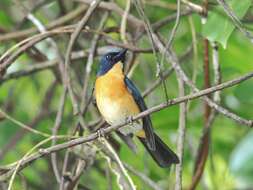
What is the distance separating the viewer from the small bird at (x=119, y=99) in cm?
386

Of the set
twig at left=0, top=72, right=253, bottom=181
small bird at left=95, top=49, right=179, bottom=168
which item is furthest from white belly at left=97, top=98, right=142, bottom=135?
twig at left=0, top=72, right=253, bottom=181

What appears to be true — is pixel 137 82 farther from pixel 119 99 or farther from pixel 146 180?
pixel 146 180

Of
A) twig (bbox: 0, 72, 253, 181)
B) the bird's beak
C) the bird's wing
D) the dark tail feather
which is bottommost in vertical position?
twig (bbox: 0, 72, 253, 181)

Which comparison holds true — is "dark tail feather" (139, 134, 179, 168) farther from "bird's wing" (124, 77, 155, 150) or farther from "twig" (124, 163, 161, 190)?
"twig" (124, 163, 161, 190)

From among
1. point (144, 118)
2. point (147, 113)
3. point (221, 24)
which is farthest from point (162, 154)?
point (147, 113)

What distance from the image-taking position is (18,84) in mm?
5121

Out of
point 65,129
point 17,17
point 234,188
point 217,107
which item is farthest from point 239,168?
point 17,17

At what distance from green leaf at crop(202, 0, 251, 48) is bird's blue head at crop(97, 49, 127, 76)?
62 centimetres

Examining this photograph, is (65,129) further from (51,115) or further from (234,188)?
(234,188)

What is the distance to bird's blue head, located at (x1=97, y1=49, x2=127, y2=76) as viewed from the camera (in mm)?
3994

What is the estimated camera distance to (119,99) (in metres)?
3.98

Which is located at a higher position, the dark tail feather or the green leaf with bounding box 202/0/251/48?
the green leaf with bounding box 202/0/251/48

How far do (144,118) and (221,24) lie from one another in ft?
1.98

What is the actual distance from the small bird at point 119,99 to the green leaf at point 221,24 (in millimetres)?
593
